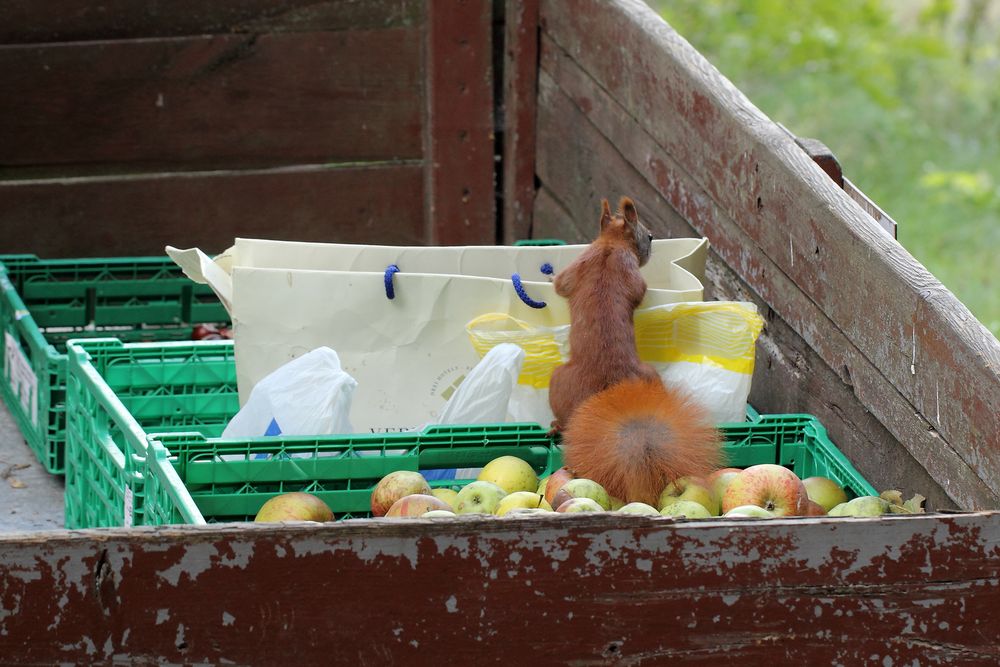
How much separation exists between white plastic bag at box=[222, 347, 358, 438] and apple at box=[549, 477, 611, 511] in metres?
0.60

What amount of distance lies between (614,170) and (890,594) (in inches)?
95.1

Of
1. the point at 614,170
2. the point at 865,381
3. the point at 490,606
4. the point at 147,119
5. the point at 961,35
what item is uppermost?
the point at 961,35

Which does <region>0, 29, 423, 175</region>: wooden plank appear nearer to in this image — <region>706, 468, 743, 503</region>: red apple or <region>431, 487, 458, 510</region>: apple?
<region>431, 487, 458, 510</region>: apple

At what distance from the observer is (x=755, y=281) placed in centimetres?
348

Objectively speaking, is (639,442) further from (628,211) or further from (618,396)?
(628,211)

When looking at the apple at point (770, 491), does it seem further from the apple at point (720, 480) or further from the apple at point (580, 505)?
the apple at point (580, 505)

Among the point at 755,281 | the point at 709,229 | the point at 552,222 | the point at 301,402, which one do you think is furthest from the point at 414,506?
the point at 552,222

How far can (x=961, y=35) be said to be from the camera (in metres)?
12.2

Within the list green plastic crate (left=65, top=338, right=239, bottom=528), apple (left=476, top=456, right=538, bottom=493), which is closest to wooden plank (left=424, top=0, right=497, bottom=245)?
A: green plastic crate (left=65, top=338, right=239, bottom=528)

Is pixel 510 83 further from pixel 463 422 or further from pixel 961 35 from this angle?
pixel 961 35

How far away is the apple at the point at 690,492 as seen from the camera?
9.16 feet

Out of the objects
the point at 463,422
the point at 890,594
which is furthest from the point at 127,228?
the point at 890,594

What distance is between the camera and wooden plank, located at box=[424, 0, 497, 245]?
490 centimetres

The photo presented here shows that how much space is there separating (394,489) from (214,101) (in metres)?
2.42
